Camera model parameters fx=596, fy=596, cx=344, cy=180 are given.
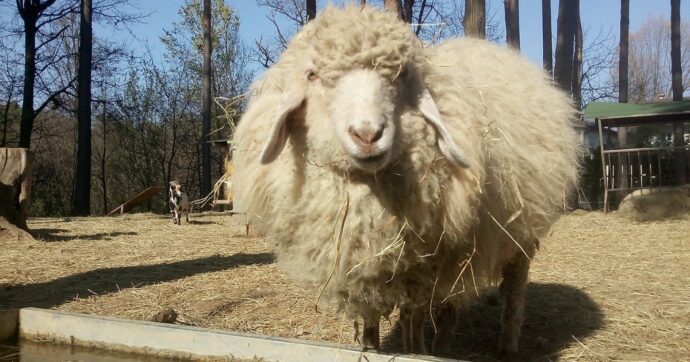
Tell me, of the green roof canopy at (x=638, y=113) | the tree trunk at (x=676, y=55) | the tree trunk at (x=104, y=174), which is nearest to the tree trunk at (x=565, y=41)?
the green roof canopy at (x=638, y=113)

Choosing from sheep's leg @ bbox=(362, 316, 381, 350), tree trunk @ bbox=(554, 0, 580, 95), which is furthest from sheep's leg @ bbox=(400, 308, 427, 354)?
tree trunk @ bbox=(554, 0, 580, 95)

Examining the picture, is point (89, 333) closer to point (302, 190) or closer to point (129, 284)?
point (302, 190)

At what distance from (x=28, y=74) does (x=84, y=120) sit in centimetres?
326

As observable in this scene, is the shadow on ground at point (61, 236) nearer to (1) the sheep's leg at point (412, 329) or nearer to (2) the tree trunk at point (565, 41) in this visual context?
(1) the sheep's leg at point (412, 329)

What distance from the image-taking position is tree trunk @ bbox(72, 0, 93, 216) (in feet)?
66.3

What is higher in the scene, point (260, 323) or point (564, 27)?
point (564, 27)

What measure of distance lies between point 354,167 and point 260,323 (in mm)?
2562

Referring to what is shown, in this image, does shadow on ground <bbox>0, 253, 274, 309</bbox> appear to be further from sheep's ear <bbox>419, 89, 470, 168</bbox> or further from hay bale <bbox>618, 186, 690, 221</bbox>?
hay bale <bbox>618, 186, 690, 221</bbox>

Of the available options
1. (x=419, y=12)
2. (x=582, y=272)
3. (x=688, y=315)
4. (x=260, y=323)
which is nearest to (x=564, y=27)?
(x=419, y=12)

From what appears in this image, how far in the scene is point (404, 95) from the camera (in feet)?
10.0

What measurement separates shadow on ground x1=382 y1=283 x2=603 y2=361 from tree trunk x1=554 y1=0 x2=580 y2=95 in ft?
43.0

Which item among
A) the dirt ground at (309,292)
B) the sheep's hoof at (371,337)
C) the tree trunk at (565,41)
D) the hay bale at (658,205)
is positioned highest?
the tree trunk at (565,41)

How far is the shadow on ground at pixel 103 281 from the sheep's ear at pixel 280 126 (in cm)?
348

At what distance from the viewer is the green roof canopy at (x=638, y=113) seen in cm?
1762
